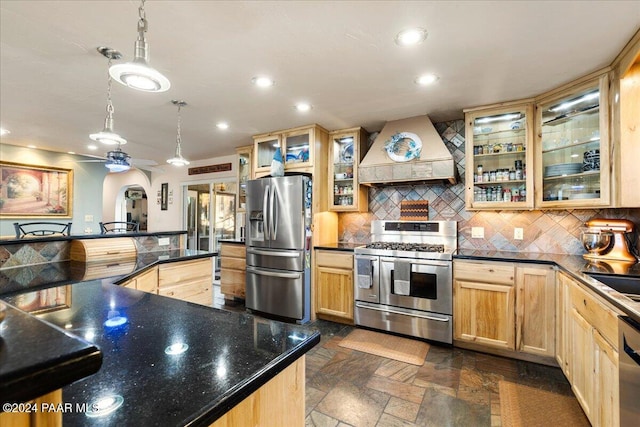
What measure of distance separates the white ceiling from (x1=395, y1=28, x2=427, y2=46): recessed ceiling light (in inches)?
1.7

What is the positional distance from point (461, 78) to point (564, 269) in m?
1.60

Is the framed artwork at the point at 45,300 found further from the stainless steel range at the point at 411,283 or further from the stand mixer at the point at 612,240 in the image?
the stand mixer at the point at 612,240

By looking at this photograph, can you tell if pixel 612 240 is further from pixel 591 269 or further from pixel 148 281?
pixel 148 281

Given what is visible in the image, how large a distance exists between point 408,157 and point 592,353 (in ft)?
6.92

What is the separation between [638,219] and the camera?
2.24 metres

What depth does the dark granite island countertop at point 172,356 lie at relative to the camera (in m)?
0.58

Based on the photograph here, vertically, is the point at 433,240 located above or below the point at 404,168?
below

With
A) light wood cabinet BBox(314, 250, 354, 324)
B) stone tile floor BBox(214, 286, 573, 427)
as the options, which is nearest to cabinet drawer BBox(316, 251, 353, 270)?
light wood cabinet BBox(314, 250, 354, 324)

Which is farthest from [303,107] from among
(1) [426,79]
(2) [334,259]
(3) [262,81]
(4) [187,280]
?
(4) [187,280]

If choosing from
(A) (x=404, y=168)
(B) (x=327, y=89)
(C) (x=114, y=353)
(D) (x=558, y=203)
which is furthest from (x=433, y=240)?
(C) (x=114, y=353)

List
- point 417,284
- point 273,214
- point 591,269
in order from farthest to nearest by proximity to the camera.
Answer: point 273,214
point 417,284
point 591,269

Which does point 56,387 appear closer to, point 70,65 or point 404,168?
point 70,65

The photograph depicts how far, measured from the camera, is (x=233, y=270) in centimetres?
402

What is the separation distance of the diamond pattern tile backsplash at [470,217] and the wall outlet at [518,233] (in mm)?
27
